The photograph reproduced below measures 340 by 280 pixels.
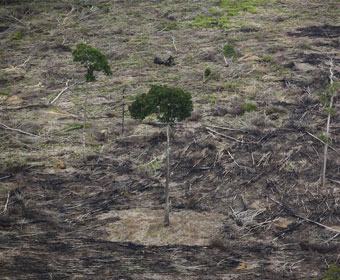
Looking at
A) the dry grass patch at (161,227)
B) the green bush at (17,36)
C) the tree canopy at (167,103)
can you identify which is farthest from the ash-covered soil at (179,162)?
the tree canopy at (167,103)

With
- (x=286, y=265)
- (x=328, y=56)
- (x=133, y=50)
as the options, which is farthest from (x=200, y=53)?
(x=286, y=265)

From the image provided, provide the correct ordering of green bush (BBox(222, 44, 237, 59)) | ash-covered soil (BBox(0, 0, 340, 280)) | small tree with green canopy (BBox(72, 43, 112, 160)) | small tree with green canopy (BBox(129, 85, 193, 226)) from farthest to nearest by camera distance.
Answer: green bush (BBox(222, 44, 237, 59)), small tree with green canopy (BBox(72, 43, 112, 160)), small tree with green canopy (BBox(129, 85, 193, 226)), ash-covered soil (BBox(0, 0, 340, 280))

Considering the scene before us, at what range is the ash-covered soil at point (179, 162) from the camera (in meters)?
17.2

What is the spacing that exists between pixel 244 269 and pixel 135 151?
32.9 feet

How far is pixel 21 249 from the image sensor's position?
17438mm

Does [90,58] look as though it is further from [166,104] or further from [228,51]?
[228,51]

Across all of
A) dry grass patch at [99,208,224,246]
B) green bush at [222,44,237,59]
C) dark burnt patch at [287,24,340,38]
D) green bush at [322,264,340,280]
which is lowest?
dry grass patch at [99,208,224,246]

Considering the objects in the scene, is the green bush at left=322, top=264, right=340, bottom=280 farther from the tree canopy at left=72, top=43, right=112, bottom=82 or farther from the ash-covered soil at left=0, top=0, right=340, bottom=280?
the tree canopy at left=72, top=43, right=112, bottom=82

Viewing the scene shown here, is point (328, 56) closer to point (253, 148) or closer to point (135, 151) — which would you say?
point (253, 148)

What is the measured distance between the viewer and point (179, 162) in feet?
77.4

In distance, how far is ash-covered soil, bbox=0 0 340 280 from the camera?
679 inches

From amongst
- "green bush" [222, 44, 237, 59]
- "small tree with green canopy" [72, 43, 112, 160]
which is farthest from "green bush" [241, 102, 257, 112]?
"small tree with green canopy" [72, 43, 112, 160]

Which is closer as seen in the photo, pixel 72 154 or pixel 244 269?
pixel 244 269

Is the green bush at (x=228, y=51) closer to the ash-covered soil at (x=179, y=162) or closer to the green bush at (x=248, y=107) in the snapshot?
the ash-covered soil at (x=179, y=162)
